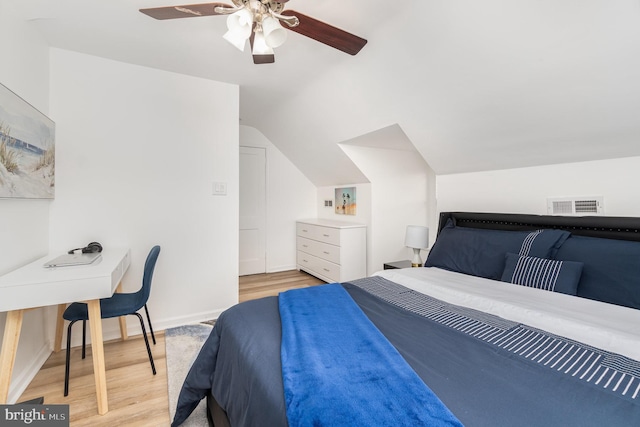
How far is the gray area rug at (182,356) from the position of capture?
1551 millimetres

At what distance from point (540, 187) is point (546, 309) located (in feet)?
3.78

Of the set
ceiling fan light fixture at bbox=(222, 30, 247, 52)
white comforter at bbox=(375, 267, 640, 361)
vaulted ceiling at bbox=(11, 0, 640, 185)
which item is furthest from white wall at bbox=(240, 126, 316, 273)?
ceiling fan light fixture at bbox=(222, 30, 247, 52)

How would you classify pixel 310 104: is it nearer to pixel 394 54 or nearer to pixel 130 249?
pixel 394 54

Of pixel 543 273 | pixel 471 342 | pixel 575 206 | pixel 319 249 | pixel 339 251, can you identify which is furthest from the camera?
pixel 319 249

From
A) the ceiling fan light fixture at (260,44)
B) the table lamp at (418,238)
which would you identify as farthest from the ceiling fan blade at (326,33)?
the table lamp at (418,238)

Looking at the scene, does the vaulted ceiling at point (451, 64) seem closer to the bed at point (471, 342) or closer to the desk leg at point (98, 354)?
the bed at point (471, 342)

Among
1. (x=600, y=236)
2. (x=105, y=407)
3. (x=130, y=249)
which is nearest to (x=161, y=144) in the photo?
(x=130, y=249)

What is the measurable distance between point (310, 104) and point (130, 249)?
221 centimetres

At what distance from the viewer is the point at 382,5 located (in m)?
1.66

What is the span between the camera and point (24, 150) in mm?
1724

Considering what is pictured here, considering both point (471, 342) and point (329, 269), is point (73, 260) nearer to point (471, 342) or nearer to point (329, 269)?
point (471, 342)

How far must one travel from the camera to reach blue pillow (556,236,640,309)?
4.87ft

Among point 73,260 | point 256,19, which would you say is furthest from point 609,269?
point 73,260

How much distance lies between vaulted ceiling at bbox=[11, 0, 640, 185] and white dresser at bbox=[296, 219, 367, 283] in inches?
52.1
